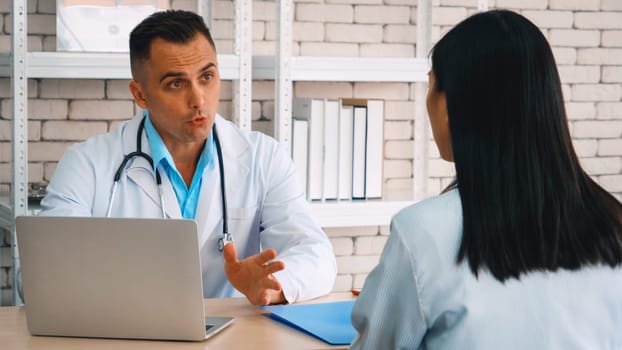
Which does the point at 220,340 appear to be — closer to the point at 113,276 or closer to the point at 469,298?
the point at 113,276

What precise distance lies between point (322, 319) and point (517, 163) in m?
0.73

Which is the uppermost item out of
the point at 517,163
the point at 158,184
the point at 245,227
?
the point at 517,163

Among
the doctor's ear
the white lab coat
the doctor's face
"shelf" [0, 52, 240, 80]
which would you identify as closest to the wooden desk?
the white lab coat

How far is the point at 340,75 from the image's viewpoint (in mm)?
2939

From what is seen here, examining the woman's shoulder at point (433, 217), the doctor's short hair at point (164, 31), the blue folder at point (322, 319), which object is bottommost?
the blue folder at point (322, 319)

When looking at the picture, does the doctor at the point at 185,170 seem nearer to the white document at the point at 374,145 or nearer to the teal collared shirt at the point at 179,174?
the teal collared shirt at the point at 179,174

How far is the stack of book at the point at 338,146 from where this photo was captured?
2938mm

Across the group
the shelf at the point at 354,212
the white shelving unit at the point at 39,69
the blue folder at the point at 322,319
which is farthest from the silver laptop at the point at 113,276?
the shelf at the point at 354,212

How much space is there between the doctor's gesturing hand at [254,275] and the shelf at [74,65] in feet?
3.68

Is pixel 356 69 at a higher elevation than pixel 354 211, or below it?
higher

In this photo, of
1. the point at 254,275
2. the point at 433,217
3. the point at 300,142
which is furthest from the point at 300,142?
the point at 433,217

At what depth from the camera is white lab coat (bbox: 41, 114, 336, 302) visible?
7.11 ft

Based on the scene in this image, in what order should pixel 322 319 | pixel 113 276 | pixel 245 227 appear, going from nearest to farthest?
1. pixel 113 276
2. pixel 322 319
3. pixel 245 227

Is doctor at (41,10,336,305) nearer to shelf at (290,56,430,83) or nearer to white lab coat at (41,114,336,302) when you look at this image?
white lab coat at (41,114,336,302)
